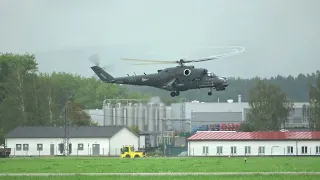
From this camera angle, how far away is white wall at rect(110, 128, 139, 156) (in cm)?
12106

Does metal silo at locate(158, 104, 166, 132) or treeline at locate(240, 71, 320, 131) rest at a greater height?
treeline at locate(240, 71, 320, 131)

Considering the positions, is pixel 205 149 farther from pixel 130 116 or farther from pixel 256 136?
pixel 130 116

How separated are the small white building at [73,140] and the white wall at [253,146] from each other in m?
12.3

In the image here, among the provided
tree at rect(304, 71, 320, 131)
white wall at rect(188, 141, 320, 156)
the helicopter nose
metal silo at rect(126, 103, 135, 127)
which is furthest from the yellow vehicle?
tree at rect(304, 71, 320, 131)

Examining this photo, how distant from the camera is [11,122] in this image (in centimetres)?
13950

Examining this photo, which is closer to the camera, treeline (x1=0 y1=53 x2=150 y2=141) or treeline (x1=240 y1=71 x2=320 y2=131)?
treeline (x1=0 y1=53 x2=150 y2=141)

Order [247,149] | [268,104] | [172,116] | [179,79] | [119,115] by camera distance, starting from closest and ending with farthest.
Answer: [179,79] → [247,149] → [172,116] → [119,115] → [268,104]

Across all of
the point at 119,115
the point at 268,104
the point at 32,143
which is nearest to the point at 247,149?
the point at 119,115

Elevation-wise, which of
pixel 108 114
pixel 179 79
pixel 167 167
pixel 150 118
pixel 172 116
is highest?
pixel 179 79

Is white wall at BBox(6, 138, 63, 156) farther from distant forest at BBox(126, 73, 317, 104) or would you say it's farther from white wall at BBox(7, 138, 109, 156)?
distant forest at BBox(126, 73, 317, 104)

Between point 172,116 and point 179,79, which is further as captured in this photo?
point 172,116

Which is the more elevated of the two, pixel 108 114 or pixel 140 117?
pixel 108 114

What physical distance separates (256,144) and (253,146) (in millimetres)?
478

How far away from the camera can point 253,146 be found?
4422 inches
